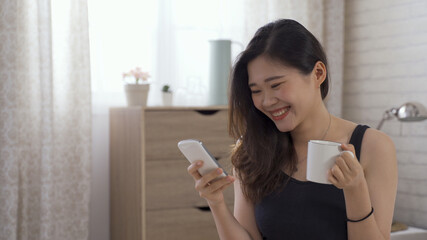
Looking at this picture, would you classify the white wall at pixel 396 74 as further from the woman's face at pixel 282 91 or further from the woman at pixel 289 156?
the woman's face at pixel 282 91

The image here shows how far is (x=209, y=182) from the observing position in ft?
4.73

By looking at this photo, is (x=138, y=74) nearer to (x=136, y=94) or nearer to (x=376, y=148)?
(x=136, y=94)

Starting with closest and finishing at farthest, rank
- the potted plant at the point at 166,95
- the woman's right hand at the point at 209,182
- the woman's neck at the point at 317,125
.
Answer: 1. the woman's right hand at the point at 209,182
2. the woman's neck at the point at 317,125
3. the potted plant at the point at 166,95

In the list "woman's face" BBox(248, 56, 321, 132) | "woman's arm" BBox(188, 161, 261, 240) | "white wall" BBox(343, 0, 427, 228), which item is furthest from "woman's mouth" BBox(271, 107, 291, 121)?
"white wall" BBox(343, 0, 427, 228)

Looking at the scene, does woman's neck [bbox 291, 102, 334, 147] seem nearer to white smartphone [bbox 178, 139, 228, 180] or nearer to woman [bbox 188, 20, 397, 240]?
woman [bbox 188, 20, 397, 240]

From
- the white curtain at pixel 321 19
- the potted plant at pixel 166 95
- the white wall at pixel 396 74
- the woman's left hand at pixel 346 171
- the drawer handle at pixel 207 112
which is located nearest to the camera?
the woman's left hand at pixel 346 171

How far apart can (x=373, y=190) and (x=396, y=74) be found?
2090 mm

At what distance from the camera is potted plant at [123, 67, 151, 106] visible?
9.77ft

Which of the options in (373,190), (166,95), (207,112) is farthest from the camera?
(166,95)

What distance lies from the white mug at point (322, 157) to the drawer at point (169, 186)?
1.62 m

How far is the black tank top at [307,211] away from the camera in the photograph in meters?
1.50

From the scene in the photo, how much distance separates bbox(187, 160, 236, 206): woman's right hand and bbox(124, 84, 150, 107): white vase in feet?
5.15

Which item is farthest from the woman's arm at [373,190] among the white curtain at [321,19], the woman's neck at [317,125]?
the white curtain at [321,19]

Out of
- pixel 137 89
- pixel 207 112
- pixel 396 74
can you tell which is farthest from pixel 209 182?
pixel 396 74
